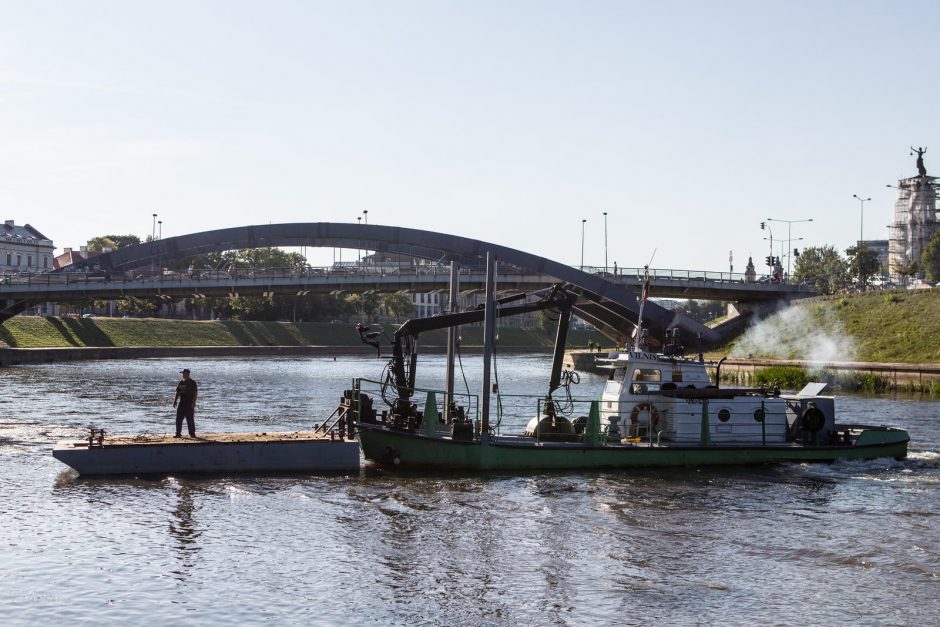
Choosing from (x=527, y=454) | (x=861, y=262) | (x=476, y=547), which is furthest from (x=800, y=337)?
(x=476, y=547)

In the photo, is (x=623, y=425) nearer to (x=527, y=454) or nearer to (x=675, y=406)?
(x=675, y=406)

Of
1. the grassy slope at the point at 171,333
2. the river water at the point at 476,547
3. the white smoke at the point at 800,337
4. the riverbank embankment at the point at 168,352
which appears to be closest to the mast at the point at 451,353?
the river water at the point at 476,547

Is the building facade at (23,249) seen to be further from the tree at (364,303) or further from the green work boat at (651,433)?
the green work boat at (651,433)

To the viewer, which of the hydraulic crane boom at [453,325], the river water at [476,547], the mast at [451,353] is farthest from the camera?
the mast at [451,353]

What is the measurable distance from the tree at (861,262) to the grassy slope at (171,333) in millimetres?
57015

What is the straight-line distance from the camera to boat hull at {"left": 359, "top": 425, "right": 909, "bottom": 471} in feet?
103

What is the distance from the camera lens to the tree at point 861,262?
15662cm

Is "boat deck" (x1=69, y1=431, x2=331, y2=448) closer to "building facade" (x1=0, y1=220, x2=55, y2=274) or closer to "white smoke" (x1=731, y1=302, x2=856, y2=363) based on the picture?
"white smoke" (x1=731, y1=302, x2=856, y2=363)

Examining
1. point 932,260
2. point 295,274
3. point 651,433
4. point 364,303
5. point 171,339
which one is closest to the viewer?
point 651,433

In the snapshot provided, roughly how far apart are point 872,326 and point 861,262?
227ft

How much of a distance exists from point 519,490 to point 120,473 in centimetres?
1067

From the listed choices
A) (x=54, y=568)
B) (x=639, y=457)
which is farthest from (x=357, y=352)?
(x=54, y=568)

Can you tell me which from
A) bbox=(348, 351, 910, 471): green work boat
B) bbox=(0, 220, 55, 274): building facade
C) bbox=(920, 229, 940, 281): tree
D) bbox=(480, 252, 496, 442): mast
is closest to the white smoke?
bbox=(348, 351, 910, 471): green work boat

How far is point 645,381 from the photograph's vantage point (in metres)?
33.8
